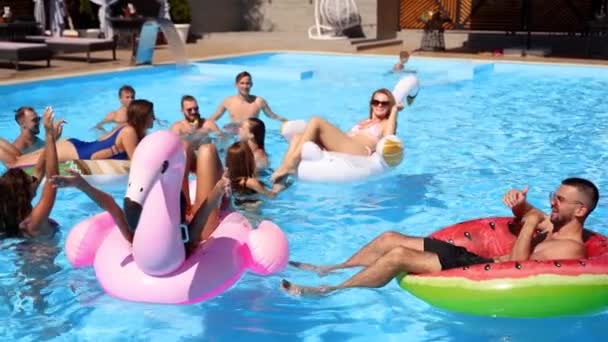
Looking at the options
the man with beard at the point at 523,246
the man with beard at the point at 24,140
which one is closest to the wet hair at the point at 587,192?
the man with beard at the point at 523,246

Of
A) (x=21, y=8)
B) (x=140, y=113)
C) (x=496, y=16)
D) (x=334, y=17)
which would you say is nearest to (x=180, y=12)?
(x=21, y=8)

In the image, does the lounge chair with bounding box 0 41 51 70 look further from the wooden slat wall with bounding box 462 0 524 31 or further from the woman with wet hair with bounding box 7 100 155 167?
the wooden slat wall with bounding box 462 0 524 31

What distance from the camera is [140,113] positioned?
542 centimetres

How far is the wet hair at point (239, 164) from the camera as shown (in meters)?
5.27

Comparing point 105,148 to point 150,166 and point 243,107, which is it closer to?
point 243,107

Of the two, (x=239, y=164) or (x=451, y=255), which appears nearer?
(x=451, y=255)

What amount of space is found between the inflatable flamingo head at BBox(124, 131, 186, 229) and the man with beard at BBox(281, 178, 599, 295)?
95 centimetres

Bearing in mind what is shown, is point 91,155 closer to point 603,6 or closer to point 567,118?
point 567,118

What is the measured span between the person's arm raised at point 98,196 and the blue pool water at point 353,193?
1.95ft

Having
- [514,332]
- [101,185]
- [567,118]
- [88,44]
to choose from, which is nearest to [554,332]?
[514,332]

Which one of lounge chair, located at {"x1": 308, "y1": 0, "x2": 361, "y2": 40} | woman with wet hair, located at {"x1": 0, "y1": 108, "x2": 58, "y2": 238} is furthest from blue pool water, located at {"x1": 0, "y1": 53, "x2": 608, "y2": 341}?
lounge chair, located at {"x1": 308, "y1": 0, "x2": 361, "y2": 40}

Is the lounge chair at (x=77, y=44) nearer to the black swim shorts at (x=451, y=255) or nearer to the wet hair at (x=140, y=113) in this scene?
the wet hair at (x=140, y=113)

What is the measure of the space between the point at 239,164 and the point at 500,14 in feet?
54.8

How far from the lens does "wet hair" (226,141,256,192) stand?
5.27m
